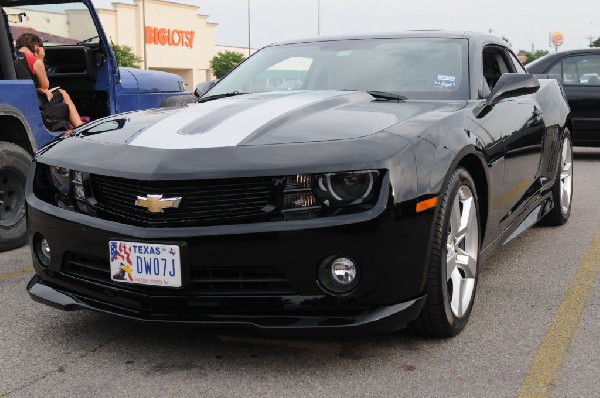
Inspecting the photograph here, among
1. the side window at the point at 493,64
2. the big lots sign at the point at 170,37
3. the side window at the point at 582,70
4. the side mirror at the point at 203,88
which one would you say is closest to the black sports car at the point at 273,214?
the side window at the point at 493,64

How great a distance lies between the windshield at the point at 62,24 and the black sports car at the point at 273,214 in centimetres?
318

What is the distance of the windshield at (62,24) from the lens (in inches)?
268

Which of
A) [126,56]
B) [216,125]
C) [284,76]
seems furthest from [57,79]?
[126,56]

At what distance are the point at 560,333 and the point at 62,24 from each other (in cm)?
513

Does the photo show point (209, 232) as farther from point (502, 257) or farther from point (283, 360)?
point (502, 257)

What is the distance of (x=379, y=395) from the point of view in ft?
9.74

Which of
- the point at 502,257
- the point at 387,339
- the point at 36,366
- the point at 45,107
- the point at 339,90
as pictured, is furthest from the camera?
the point at 45,107

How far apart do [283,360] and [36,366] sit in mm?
1028

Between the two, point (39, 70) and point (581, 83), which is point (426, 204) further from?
point (581, 83)

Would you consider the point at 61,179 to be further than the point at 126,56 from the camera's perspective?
No

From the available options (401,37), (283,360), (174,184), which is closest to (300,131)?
(174,184)

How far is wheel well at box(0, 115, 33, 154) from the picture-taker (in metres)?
5.77

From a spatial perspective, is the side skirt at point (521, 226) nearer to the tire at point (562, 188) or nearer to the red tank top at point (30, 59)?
the tire at point (562, 188)

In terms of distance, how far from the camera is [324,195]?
3035mm
